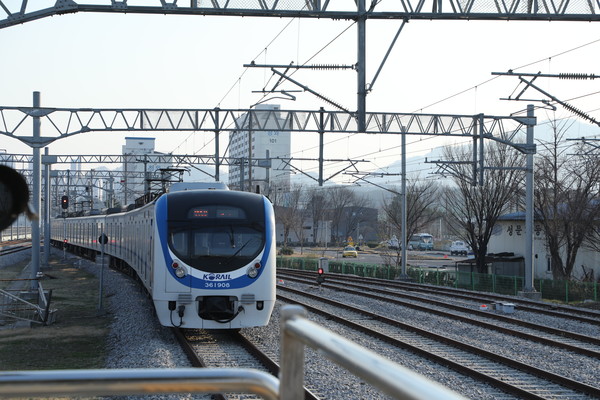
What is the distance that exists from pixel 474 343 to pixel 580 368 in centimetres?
269

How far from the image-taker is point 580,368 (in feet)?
40.1

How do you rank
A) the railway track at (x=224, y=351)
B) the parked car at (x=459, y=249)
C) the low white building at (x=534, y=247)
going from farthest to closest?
the parked car at (x=459, y=249)
the low white building at (x=534, y=247)
the railway track at (x=224, y=351)

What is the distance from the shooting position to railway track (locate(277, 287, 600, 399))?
33.8ft

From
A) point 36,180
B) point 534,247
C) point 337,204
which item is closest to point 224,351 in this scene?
point 36,180

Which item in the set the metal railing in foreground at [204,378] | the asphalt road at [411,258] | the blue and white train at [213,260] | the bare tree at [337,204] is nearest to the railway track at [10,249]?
the asphalt road at [411,258]

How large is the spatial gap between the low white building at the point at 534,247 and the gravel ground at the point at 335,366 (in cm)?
2537

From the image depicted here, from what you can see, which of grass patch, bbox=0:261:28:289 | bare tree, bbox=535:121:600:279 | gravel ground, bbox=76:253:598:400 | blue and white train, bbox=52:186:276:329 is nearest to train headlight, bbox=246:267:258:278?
blue and white train, bbox=52:186:276:329

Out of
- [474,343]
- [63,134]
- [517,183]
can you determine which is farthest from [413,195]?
[474,343]

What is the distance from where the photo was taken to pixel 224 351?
1327cm

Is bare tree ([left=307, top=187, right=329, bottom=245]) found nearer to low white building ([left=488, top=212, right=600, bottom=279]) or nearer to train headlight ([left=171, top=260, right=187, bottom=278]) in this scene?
low white building ([left=488, top=212, right=600, bottom=279])

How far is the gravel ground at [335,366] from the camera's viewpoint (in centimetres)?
1023

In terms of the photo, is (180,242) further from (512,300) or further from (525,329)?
(512,300)

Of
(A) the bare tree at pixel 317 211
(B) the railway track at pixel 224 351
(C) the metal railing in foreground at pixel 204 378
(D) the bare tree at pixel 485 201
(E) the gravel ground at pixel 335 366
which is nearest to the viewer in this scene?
(C) the metal railing in foreground at pixel 204 378

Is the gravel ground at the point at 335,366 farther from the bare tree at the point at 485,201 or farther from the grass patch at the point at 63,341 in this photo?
the bare tree at the point at 485,201
